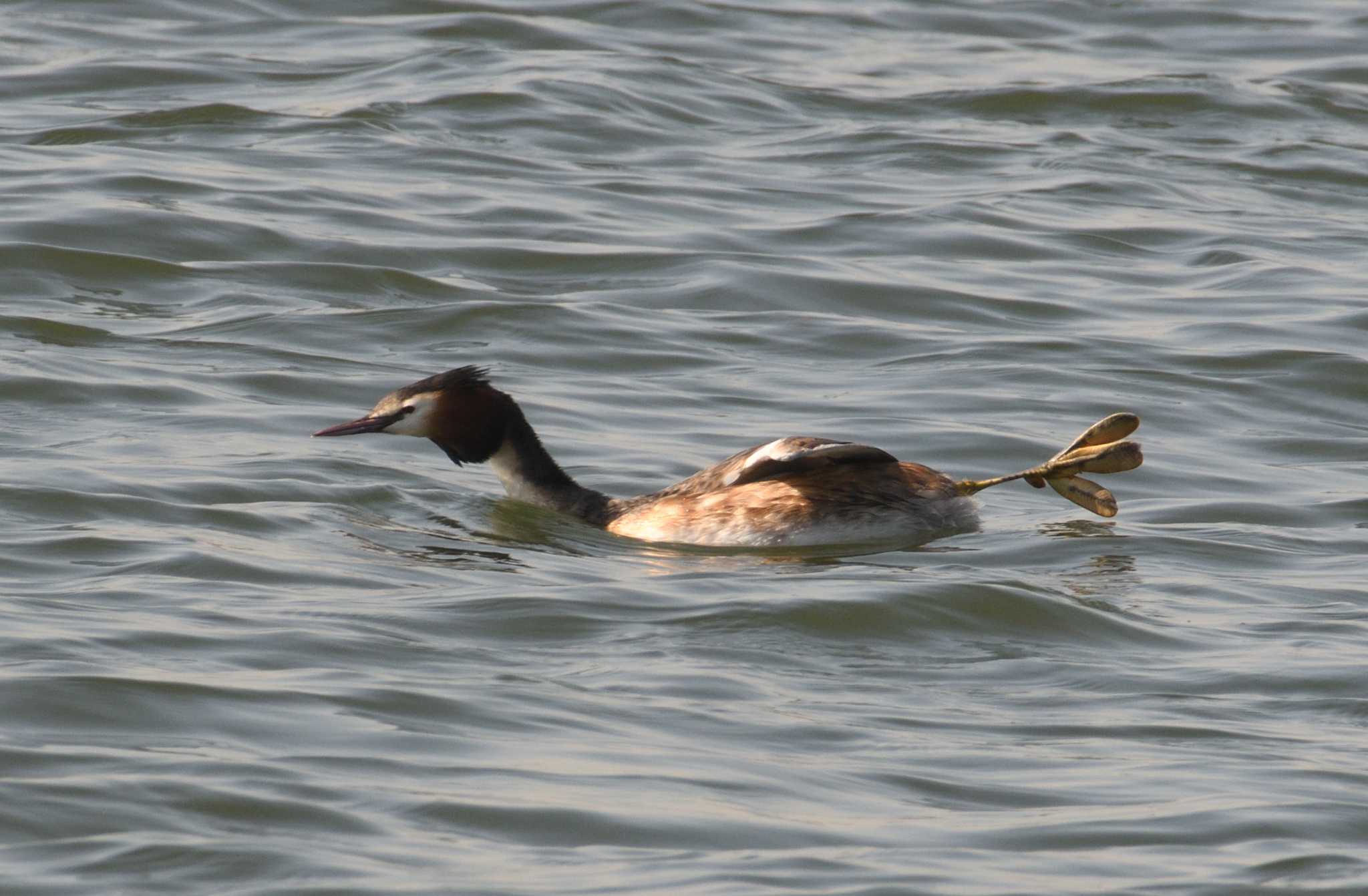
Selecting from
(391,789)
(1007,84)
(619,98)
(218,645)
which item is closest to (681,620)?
(218,645)

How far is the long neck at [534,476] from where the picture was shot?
10.2 meters

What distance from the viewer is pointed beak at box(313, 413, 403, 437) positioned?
1010cm

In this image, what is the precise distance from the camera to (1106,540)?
32.0 feet

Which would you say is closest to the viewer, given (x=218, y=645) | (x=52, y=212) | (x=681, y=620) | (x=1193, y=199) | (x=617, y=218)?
(x=218, y=645)

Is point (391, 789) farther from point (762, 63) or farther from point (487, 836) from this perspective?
point (762, 63)

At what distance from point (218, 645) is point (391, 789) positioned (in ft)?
4.95

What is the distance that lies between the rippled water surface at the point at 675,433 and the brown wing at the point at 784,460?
0.32 m

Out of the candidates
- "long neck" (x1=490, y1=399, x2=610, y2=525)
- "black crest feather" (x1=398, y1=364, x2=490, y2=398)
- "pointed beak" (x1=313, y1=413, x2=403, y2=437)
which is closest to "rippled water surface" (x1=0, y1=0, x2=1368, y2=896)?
"long neck" (x1=490, y1=399, x2=610, y2=525)

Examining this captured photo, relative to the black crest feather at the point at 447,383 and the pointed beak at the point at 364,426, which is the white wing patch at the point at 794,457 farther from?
the pointed beak at the point at 364,426

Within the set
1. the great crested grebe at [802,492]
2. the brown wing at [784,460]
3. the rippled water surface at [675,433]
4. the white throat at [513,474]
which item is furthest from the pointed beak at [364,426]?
the brown wing at [784,460]

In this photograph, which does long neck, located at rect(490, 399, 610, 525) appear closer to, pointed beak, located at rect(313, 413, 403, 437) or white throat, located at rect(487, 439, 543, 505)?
white throat, located at rect(487, 439, 543, 505)

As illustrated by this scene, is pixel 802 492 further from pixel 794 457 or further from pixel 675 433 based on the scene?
pixel 675 433

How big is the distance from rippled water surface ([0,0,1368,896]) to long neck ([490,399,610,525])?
0.39 ft

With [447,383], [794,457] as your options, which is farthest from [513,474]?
[794,457]
